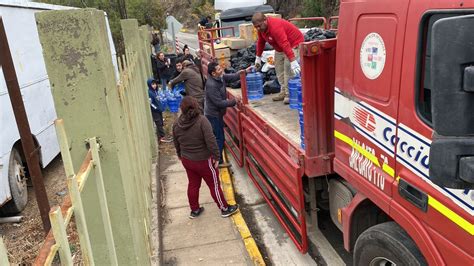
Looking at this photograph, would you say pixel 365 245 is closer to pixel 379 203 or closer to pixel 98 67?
pixel 379 203

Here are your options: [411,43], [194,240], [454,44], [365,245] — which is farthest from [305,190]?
[454,44]

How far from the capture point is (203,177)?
5.24 metres

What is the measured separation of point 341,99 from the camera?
3.28m

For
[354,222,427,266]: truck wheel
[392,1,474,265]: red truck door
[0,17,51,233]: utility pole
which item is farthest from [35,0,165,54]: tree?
A: [392,1,474,265]: red truck door

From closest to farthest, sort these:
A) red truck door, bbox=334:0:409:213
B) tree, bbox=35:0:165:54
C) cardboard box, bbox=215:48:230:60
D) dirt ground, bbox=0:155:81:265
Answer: red truck door, bbox=334:0:409:213, dirt ground, bbox=0:155:81:265, cardboard box, bbox=215:48:230:60, tree, bbox=35:0:165:54

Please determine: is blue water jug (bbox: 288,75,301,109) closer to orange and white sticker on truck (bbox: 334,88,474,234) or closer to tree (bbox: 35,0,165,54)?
orange and white sticker on truck (bbox: 334,88,474,234)

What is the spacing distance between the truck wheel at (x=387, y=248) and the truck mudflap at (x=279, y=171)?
90 cm

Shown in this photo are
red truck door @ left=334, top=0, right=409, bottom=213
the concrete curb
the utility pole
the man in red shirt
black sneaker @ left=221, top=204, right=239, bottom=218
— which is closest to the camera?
red truck door @ left=334, top=0, right=409, bottom=213

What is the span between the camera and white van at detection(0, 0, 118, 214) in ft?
18.3

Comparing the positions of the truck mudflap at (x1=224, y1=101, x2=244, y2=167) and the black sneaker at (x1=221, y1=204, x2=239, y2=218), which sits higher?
the truck mudflap at (x1=224, y1=101, x2=244, y2=167)

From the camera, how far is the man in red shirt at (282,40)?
5.54 m

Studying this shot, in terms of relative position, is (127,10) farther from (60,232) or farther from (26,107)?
(60,232)

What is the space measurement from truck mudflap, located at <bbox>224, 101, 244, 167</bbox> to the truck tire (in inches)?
122

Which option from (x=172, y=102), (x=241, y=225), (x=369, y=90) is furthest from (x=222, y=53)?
(x=369, y=90)
